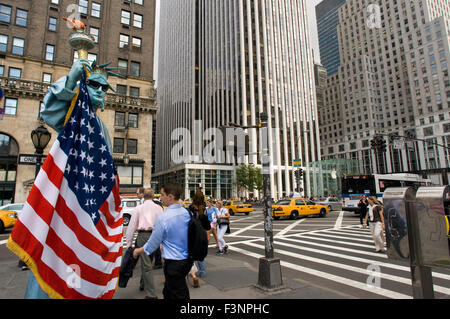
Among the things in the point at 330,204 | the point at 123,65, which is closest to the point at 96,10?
the point at 123,65

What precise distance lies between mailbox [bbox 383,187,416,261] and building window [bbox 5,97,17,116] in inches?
1376

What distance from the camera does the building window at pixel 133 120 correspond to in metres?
32.1

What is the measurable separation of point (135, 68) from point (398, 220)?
35999 millimetres

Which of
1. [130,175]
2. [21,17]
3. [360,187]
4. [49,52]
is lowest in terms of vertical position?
[360,187]

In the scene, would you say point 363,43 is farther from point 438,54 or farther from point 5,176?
point 5,176

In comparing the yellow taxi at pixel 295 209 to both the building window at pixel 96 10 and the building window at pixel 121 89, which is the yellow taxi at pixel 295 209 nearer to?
the building window at pixel 121 89

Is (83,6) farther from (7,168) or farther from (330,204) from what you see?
(330,204)

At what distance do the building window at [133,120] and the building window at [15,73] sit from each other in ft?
40.1

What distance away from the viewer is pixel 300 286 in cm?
538

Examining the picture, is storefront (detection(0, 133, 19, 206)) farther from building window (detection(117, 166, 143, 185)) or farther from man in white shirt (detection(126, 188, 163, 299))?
man in white shirt (detection(126, 188, 163, 299))

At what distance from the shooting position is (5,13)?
2797 centimetres

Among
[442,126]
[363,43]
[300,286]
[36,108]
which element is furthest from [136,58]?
[363,43]

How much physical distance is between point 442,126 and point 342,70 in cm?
4513

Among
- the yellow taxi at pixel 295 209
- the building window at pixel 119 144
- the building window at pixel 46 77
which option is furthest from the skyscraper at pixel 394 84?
the building window at pixel 46 77
